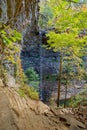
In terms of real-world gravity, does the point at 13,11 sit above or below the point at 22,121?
above

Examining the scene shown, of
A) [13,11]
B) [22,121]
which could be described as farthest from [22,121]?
[13,11]

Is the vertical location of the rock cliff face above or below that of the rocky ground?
above

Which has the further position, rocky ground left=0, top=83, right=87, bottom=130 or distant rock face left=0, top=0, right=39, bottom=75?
distant rock face left=0, top=0, right=39, bottom=75

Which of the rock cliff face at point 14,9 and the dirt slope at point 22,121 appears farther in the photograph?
the rock cliff face at point 14,9

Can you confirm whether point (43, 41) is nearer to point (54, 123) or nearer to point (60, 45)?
point (60, 45)

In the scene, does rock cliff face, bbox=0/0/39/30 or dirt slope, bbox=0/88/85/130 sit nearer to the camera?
dirt slope, bbox=0/88/85/130

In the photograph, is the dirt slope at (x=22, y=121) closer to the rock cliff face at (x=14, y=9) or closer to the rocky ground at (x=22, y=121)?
the rocky ground at (x=22, y=121)

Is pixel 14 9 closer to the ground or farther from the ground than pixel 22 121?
farther from the ground

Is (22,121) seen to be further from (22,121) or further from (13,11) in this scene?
(13,11)

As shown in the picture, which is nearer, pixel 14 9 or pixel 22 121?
pixel 22 121

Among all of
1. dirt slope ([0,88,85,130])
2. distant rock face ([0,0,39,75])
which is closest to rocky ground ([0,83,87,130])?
dirt slope ([0,88,85,130])

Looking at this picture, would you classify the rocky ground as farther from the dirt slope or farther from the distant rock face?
the distant rock face

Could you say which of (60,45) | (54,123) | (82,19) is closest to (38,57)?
(60,45)

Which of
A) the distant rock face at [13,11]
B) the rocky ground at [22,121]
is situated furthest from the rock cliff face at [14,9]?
the rocky ground at [22,121]
